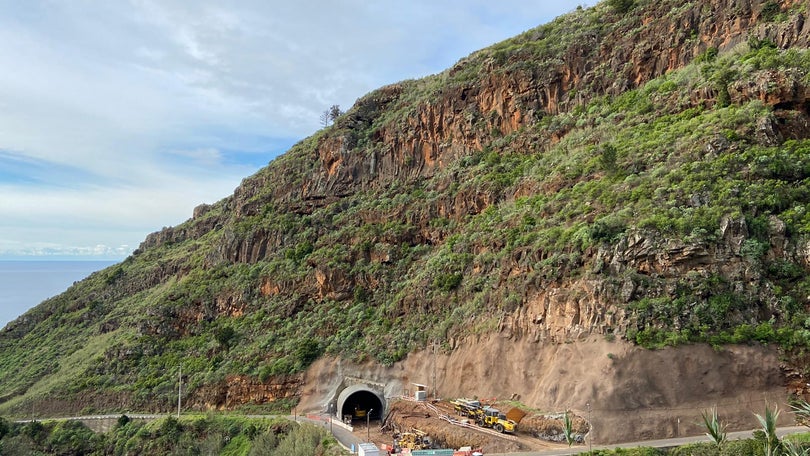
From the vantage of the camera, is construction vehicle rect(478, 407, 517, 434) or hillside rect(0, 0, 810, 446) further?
hillside rect(0, 0, 810, 446)

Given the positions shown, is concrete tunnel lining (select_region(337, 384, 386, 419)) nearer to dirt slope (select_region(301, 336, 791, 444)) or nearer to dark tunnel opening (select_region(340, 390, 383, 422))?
dark tunnel opening (select_region(340, 390, 383, 422))

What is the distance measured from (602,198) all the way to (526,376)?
1473 centimetres

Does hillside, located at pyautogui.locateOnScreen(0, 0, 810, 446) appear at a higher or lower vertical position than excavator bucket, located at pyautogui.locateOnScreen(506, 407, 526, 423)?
higher

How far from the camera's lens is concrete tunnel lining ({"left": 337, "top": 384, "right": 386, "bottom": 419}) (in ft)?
146

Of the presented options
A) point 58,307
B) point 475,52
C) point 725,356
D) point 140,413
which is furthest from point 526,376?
point 58,307

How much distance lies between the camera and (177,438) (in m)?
48.7

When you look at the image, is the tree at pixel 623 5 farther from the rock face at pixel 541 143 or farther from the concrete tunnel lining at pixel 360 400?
the concrete tunnel lining at pixel 360 400

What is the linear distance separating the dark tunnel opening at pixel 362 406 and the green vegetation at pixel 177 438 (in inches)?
183

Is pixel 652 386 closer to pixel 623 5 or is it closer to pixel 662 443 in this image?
pixel 662 443

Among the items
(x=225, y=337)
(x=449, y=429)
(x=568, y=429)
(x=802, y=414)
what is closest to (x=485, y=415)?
(x=449, y=429)

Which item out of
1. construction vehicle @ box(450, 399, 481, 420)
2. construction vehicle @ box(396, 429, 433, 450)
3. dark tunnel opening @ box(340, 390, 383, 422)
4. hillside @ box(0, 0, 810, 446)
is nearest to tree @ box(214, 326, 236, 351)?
hillside @ box(0, 0, 810, 446)

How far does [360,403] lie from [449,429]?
13.4 metres

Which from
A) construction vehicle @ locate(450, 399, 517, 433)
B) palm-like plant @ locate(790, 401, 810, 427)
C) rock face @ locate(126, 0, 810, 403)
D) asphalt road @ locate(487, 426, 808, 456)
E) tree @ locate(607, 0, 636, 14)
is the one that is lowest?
asphalt road @ locate(487, 426, 808, 456)

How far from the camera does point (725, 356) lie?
32.0 m
